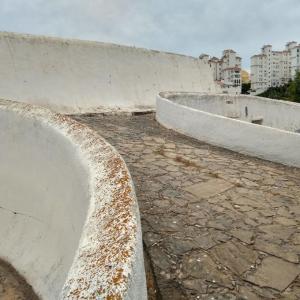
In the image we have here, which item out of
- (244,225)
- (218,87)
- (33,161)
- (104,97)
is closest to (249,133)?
(244,225)

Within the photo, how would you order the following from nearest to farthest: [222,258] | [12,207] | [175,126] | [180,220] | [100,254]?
[100,254] < [222,258] < [180,220] < [12,207] < [175,126]

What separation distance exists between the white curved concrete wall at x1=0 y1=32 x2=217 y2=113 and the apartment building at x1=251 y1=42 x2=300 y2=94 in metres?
57.9

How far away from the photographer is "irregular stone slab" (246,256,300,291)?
2.73 meters

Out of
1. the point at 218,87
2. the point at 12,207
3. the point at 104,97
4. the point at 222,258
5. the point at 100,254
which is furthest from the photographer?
the point at 218,87

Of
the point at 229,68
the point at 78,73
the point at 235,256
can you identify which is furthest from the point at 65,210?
the point at 229,68

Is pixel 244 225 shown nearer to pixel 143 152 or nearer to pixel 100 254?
pixel 100 254

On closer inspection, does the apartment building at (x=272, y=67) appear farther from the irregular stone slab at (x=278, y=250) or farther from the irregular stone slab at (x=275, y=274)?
the irregular stone slab at (x=275, y=274)

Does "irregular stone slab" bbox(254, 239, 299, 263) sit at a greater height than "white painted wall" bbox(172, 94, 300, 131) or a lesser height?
lesser

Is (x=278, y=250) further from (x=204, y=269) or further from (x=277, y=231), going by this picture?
(x=204, y=269)

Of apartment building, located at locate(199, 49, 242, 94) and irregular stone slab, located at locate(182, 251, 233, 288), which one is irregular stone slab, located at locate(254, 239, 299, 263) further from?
apartment building, located at locate(199, 49, 242, 94)

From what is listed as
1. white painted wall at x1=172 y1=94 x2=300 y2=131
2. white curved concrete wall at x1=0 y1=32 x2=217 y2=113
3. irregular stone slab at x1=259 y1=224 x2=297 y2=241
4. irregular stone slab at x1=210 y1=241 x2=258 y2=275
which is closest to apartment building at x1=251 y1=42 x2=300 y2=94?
white painted wall at x1=172 y1=94 x2=300 y2=131

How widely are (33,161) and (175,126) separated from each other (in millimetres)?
4011

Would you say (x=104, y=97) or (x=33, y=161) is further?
(x=104, y=97)

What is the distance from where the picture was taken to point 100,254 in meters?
1.96
